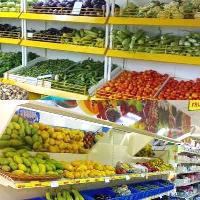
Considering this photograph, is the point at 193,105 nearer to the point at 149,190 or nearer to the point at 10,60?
the point at 149,190

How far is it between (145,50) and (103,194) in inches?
109

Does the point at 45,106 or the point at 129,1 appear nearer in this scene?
the point at 45,106

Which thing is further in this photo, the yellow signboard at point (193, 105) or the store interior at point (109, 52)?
the store interior at point (109, 52)

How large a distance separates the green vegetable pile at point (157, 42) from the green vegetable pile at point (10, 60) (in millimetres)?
2056

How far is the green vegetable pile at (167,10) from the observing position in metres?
4.85

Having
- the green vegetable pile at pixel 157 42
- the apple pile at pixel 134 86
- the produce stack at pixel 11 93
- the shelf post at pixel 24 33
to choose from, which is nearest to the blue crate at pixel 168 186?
the apple pile at pixel 134 86

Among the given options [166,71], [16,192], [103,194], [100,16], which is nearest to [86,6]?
[100,16]

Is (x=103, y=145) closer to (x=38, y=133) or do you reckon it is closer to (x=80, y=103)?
(x=38, y=133)

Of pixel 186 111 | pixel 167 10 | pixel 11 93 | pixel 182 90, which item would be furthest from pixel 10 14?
pixel 186 111

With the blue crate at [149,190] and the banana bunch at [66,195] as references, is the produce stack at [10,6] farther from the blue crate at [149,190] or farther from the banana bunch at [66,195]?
the banana bunch at [66,195]

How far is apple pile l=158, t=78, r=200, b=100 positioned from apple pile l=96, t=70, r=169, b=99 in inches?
5.3

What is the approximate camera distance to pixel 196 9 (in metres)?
4.82

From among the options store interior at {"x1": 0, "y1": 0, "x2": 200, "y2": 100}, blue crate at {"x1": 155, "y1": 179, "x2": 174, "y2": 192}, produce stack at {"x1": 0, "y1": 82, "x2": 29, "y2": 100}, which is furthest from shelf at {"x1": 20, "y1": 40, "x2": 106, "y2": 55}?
blue crate at {"x1": 155, "y1": 179, "x2": 174, "y2": 192}

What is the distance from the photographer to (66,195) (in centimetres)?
257
